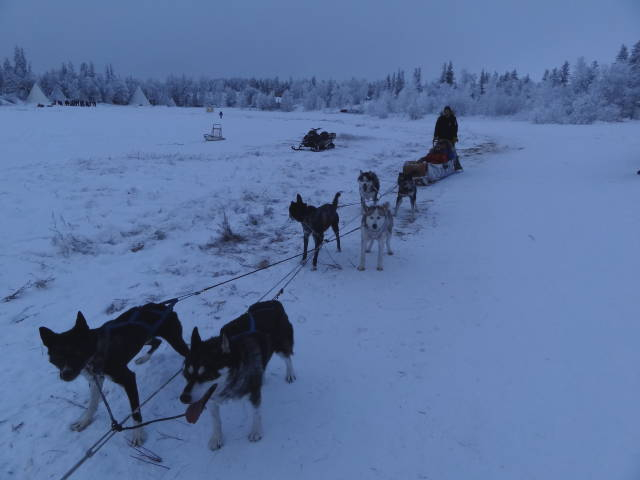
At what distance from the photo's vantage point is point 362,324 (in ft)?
14.3

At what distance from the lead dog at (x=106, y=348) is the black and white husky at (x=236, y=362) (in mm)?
612

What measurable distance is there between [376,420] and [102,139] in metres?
20.6

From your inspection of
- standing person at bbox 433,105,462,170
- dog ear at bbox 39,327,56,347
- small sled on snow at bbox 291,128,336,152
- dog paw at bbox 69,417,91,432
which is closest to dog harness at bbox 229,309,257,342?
dog ear at bbox 39,327,56,347

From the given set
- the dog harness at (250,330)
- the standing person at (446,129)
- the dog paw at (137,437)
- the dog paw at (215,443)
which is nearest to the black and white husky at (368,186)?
the standing person at (446,129)

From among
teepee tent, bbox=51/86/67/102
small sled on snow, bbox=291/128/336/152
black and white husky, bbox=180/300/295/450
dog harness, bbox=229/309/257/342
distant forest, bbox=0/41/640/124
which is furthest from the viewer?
teepee tent, bbox=51/86/67/102

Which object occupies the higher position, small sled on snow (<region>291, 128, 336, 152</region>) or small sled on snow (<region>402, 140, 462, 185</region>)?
small sled on snow (<region>291, 128, 336, 152</region>)

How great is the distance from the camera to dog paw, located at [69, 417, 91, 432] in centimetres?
280

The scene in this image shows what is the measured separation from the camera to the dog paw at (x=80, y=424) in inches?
110

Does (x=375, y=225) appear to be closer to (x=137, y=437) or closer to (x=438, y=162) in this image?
(x=137, y=437)

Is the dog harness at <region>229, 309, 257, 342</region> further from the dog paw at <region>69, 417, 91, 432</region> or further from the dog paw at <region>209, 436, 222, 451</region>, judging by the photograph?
the dog paw at <region>69, 417, 91, 432</region>

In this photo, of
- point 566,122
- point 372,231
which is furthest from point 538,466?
point 566,122

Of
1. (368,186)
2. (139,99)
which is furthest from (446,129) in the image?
(139,99)

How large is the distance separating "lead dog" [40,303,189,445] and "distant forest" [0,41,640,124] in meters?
40.6

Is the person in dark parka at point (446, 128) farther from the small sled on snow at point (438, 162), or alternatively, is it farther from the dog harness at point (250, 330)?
the dog harness at point (250, 330)
